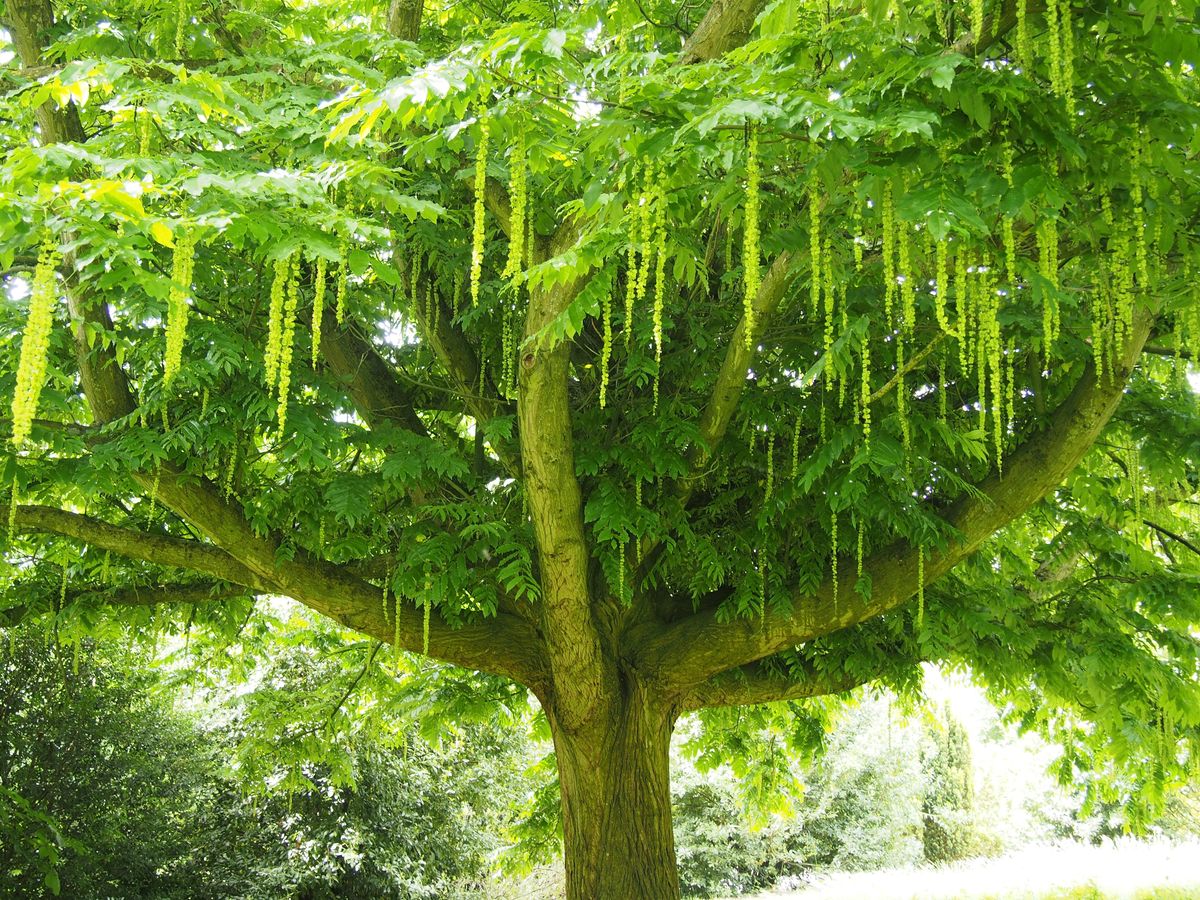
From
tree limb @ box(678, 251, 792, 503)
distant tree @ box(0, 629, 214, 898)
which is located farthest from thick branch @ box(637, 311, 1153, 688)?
distant tree @ box(0, 629, 214, 898)

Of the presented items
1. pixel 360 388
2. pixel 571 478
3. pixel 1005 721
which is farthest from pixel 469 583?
pixel 1005 721

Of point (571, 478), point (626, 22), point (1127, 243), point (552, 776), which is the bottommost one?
point (552, 776)

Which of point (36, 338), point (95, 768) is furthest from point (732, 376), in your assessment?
point (95, 768)

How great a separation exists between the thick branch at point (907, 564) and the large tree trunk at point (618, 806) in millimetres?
329

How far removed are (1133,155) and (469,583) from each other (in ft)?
10.6

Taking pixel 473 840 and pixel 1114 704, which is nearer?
pixel 1114 704

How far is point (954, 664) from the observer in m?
5.44

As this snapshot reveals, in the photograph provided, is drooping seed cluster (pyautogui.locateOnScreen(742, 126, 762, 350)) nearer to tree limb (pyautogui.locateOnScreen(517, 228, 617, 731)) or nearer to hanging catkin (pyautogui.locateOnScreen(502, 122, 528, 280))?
hanging catkin (pyautogui.locateOnScreen(502, 122, 528, 280))

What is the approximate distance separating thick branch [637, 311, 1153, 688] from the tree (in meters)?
0.02

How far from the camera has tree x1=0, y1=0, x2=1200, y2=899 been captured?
2594 mm

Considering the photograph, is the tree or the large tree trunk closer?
the tree

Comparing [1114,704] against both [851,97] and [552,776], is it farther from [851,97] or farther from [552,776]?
[552,776]

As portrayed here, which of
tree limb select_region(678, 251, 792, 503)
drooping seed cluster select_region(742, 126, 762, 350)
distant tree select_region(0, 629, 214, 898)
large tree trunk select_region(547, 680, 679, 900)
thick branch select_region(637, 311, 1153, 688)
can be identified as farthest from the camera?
distant tree select_region(0, 629, 214, 898)

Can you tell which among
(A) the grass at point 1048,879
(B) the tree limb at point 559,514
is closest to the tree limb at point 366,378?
(B) the tree limb at point 559,514
